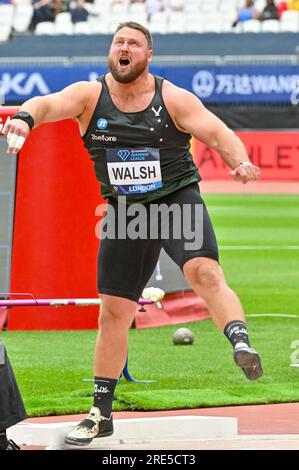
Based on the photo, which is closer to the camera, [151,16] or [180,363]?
[180,363]

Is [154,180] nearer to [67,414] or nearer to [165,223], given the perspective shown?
[165,223]

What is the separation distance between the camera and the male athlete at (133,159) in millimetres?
7020

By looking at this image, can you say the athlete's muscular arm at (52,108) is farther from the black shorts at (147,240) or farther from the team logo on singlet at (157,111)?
the black shorts at (147,240)

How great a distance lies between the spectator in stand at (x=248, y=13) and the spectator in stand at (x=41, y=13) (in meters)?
5.85

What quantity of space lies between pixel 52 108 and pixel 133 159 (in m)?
0.57

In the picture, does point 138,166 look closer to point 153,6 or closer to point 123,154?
point 123,154

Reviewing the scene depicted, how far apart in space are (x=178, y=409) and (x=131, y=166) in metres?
2.17

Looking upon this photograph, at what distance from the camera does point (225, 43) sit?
1382 inches

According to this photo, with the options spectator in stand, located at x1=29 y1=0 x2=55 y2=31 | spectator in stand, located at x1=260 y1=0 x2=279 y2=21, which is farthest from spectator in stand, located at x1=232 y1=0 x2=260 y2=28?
spectator in stand, located at x1=29 y1=0 x2=55 y2=31

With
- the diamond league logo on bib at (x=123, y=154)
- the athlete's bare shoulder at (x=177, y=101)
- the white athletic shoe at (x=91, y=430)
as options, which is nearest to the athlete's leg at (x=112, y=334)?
the white athletic shoe at (x=91, y=430)

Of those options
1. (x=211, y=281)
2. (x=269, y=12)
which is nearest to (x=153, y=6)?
(x=269, y=12)

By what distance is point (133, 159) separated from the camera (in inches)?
280

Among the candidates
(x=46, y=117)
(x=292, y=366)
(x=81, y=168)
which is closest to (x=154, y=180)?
(x=46, y=117)

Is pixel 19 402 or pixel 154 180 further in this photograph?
pixel 154 180
